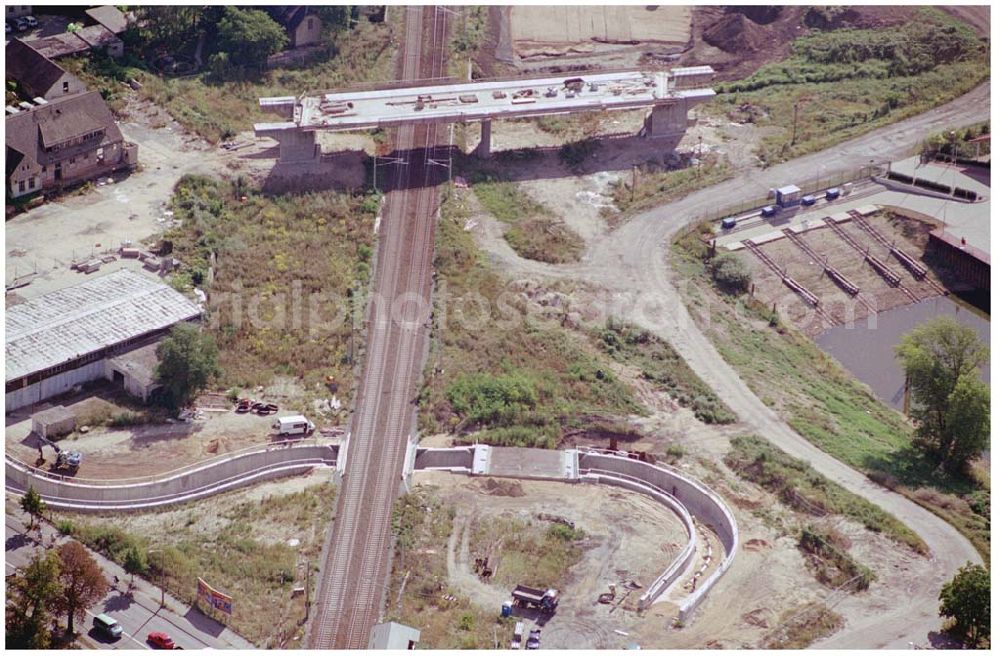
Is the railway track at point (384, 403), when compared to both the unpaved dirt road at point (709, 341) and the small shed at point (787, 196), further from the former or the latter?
the small shed at point (787, 196)

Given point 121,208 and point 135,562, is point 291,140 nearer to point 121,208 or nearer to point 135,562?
point 121,208

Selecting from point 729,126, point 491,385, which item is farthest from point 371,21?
point 491,385

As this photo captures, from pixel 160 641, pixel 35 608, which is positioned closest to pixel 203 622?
pixel 160 641

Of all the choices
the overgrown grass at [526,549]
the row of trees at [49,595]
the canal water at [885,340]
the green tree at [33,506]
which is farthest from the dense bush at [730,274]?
the row of trees at [49,595]

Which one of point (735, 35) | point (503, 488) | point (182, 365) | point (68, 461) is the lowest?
point (503, 488)

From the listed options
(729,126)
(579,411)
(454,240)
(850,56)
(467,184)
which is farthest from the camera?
(850,56)

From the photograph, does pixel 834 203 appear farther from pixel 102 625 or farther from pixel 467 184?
pixel 102 625
